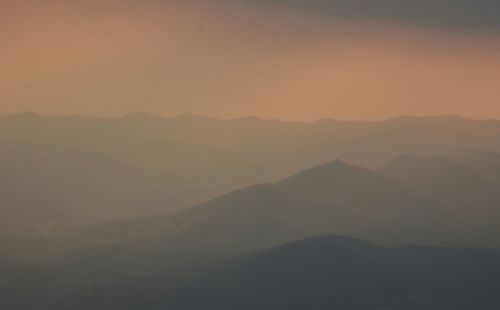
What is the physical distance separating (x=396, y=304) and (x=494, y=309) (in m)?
27.3

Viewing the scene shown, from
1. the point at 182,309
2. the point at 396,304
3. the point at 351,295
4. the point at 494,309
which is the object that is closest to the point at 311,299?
the point at 351,295

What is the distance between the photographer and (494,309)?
194000 millimetres

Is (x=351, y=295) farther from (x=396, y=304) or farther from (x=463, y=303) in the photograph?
(x=463, y=303)

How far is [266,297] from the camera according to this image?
19925 centimetres

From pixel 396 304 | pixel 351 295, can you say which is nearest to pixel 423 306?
pixel 396 304

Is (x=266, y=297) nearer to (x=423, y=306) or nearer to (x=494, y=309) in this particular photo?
(x=423, y=306)

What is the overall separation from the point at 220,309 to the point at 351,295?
37.0 metres

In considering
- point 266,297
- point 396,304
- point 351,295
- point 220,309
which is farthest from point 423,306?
point 220,309

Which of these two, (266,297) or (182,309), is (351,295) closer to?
(266,297)

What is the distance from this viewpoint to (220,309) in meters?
196

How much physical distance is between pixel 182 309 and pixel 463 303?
261 ft

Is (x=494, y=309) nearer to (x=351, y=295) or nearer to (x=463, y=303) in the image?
(x=463, y=303)

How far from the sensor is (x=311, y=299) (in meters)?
197

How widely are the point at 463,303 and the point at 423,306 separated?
13.1 m
